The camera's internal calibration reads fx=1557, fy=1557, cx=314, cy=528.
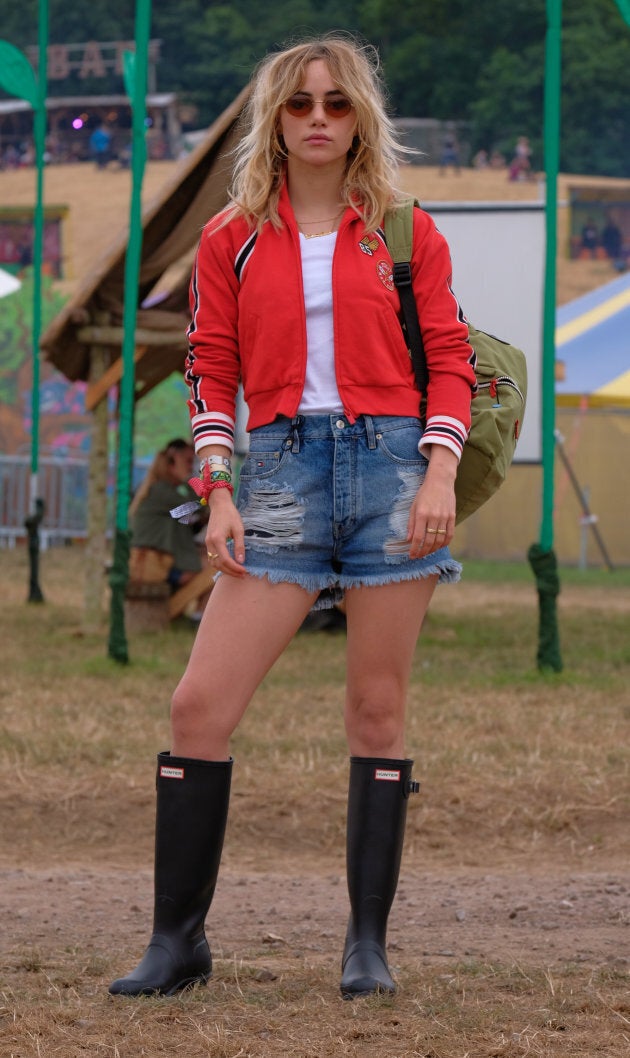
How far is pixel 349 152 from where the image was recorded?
10.7 ft

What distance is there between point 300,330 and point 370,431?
243 mm

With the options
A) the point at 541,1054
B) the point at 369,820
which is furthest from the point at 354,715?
the point at 541,1054

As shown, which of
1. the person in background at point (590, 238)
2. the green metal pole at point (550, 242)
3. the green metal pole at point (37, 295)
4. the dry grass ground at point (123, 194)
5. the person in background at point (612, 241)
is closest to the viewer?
the green metal pole at point (550, 242)

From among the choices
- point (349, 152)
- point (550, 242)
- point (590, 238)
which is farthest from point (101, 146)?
point (349, 152)

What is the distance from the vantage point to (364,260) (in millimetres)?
3104

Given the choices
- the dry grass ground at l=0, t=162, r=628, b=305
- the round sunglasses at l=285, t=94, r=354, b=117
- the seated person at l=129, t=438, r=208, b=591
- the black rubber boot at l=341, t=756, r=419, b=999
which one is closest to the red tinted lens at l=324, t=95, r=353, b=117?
the round sunglasses at l=285, t=94, r=354, b=117

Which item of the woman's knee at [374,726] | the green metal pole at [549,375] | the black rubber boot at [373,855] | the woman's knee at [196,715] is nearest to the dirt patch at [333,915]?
the black rubber boot at [373,855]

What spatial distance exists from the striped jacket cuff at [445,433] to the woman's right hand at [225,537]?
402mm

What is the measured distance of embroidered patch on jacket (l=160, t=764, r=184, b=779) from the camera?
3.18 meters

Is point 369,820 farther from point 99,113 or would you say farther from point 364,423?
point 99,113

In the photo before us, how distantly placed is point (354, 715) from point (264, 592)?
0.35 meters

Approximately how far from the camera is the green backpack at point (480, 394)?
124 inches

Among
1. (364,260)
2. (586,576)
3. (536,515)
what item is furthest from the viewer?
(536,515)

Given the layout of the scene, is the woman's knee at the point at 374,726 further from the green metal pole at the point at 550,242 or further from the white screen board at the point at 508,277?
the white screen board at the point at 508,277
